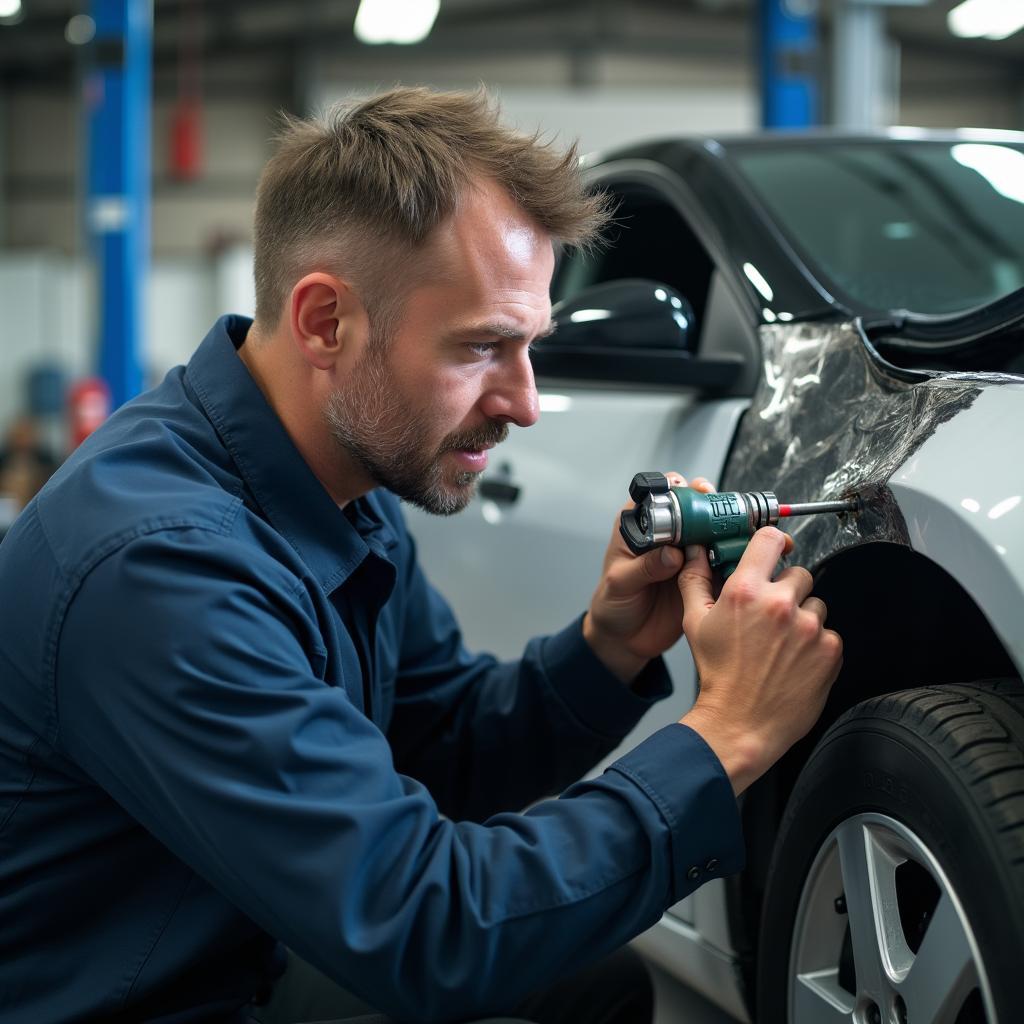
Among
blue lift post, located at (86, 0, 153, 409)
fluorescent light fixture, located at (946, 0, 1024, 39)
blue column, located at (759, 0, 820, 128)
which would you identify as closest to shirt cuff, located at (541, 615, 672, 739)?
blue column, located at (759, 0, 820, 128)

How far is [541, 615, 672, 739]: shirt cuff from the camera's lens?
1533mm

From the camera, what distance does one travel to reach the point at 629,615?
4.85ft

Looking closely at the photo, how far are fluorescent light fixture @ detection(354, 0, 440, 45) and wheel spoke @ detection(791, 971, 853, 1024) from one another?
38.1 ft

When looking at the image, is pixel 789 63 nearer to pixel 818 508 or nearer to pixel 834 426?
pixel 834 426

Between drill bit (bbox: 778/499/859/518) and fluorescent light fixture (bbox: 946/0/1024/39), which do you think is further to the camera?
fluorescent light fixture (bbox: 946/0/1024/39)

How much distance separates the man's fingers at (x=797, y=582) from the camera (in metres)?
1.18

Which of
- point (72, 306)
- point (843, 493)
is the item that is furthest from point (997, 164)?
point (72, 306)

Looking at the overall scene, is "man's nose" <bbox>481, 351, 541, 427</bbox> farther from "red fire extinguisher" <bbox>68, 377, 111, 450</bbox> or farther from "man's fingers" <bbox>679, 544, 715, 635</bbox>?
"red fire extinguisher" <bbox>68, 377, 111, 450</bbox>

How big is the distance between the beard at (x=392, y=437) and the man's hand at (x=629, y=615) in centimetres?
20

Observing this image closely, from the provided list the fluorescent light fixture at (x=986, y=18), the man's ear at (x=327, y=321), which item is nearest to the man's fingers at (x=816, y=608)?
the man's ear at (x=327, y=321)

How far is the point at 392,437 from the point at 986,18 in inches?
429

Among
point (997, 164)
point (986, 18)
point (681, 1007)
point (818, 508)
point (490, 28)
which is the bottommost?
point (681, 1007)

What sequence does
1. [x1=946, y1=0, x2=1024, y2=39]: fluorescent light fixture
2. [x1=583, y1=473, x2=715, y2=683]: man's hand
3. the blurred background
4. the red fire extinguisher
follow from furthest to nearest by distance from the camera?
the blurred background
[x1=946, y1=0, x2=1024, y2=39]: fluorescent light fixture
the red fire extinguisher
[x1=583, y1=473, x2=715, y2=683]: man's hand

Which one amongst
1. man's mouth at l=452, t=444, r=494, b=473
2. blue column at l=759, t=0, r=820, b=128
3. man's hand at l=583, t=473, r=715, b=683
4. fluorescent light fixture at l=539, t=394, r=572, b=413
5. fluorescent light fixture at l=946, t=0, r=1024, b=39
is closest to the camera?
man's mouth at l=452, t=444, r=494, b=473
